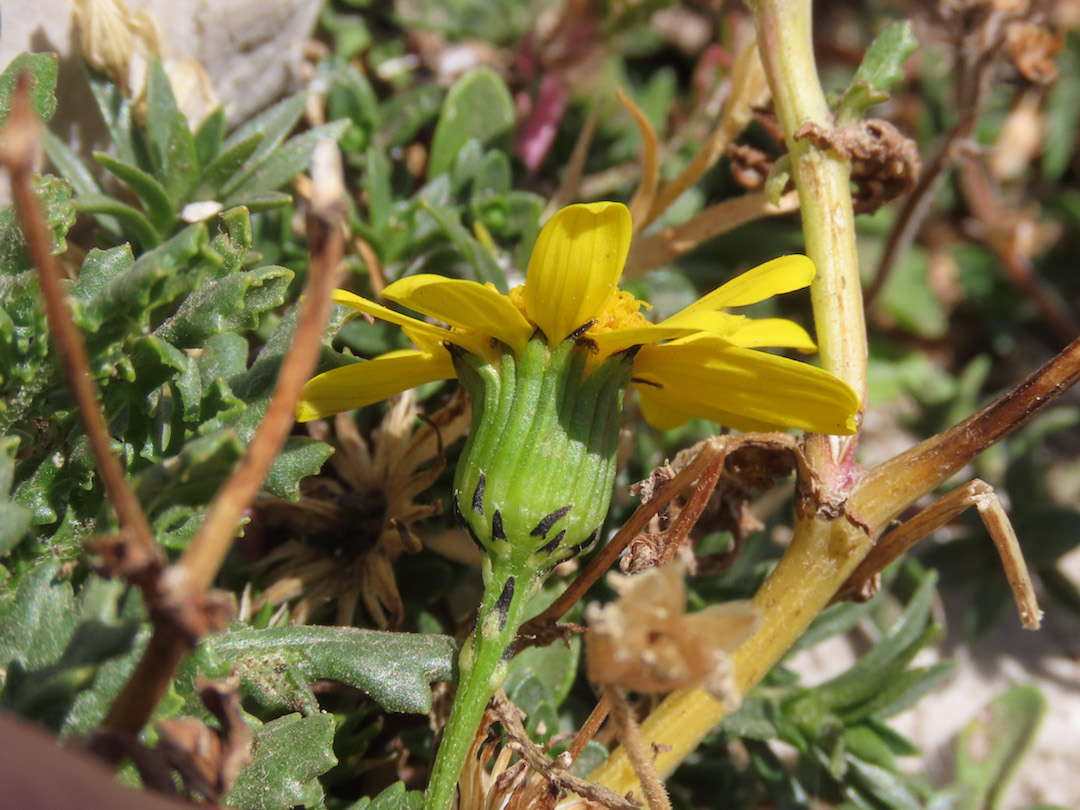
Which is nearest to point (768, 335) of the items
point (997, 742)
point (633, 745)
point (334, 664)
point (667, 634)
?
point (667, 634)

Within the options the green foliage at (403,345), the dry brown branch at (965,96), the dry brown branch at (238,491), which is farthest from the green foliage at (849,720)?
the dry brown branch at (238,491)

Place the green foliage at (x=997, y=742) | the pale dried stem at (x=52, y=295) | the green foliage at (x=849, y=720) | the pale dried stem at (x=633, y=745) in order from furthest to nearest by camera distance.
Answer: the green foliage at (x=997, y=742)
the green foliage at (x=849, y=720)
the pale dried stem at (x=633, y=745)
the pale dried stem at (x=52, y=295)

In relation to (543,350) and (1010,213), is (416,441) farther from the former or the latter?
(1010,213)

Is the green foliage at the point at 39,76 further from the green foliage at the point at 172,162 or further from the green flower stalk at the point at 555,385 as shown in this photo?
the green flower stalk at the point at 555,385

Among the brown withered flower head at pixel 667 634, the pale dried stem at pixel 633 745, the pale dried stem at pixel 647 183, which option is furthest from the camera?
the pale dried stem at pixel 647 183

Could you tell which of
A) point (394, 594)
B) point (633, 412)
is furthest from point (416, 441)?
point (633, 412)
